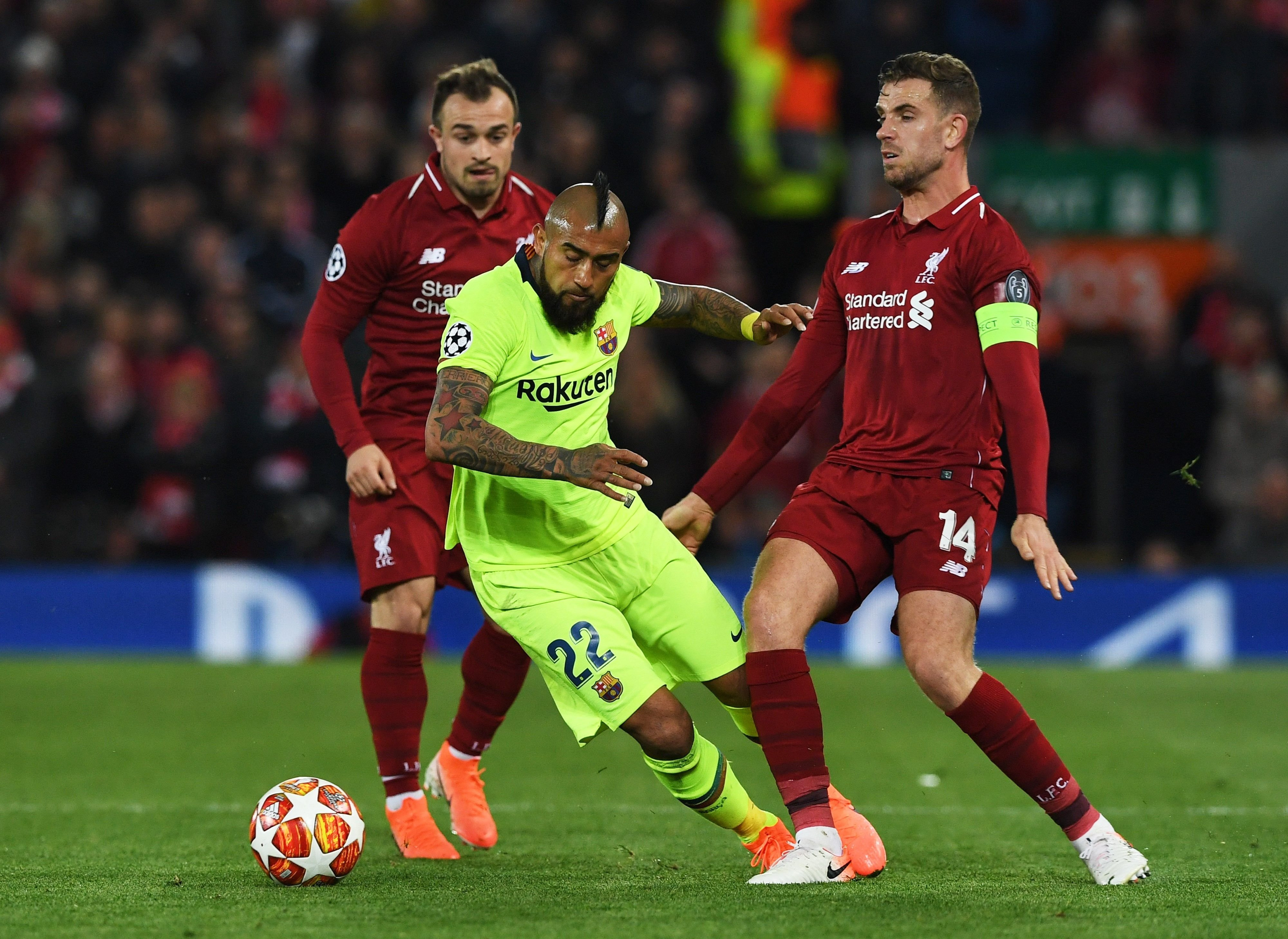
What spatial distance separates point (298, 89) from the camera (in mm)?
14539

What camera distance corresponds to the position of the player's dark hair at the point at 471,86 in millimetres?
6273

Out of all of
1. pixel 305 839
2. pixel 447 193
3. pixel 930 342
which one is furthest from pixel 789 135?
pixel 305 839

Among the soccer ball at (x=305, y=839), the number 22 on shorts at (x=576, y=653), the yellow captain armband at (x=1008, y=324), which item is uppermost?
the yellow captain armband at (x=1008, y=324)

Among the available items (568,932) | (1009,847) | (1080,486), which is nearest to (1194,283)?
(1080,486)

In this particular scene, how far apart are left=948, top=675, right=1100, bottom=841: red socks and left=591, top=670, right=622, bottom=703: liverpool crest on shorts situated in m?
0.97

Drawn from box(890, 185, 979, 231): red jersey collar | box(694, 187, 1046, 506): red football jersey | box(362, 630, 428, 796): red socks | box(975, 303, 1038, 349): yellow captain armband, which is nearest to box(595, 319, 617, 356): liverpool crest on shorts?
box(694, 187, 1046, 506): red football jersey

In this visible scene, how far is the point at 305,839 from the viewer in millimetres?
5492

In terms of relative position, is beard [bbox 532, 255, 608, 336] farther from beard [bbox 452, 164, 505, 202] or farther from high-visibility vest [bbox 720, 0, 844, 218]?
high-visibility vest [bbox 720, 0, 844, 218]

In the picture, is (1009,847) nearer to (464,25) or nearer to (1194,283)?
(1194,283)

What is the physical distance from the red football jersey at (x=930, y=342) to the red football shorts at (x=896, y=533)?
2.0 inches

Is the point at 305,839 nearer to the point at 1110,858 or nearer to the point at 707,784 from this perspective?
the point at 707,784

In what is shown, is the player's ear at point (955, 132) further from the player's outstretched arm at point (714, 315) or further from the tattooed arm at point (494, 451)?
the tattooed arm at point (494, 451)

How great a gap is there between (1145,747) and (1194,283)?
536 centimetres

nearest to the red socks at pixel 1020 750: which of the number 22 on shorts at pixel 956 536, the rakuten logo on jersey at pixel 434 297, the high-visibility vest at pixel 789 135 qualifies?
the number 22 on shorts at pixel 956 536
